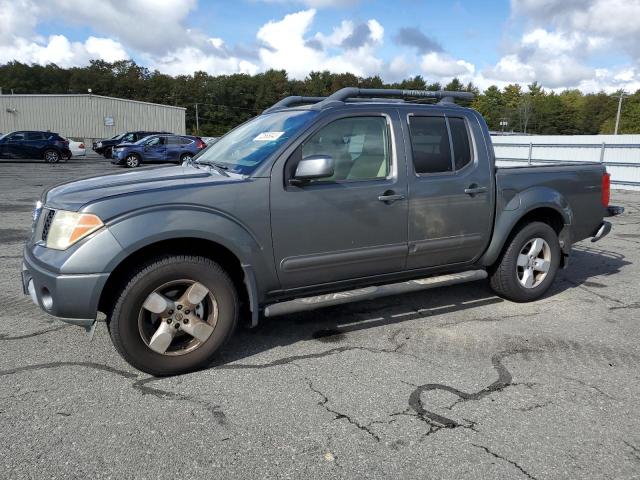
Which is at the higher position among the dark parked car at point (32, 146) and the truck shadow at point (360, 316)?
the dark parked car at point (32, 146)

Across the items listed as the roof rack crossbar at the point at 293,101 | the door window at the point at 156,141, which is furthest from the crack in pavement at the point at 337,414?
the door window at the point at 156,141

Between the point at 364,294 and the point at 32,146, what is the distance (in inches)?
1018

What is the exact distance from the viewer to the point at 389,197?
3965 millimetres

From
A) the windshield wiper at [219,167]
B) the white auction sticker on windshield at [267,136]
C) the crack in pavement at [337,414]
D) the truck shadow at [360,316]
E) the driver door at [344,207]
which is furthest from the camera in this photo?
the truck shadow at [360,316]

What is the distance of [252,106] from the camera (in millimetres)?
105188

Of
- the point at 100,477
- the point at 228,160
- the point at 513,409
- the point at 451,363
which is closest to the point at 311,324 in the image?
the point at 451,363

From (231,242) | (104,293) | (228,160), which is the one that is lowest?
(104,293)

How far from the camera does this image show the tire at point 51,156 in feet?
82.6

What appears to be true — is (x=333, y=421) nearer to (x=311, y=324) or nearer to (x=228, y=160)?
(x=311, y=324)

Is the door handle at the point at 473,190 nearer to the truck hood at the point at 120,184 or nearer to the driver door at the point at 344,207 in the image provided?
the driver door at the point at 344,207

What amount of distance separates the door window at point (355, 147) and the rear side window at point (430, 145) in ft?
0.90

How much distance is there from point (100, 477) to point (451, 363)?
2.34 metres

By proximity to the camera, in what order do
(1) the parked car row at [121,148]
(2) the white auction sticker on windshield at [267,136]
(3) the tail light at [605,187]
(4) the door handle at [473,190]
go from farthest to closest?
(1) the parked car row at [121,148], (3) the tail light at [605,187], (4) the door handle at [473,190], (2) the white auction sticker on windshield at [267,136]

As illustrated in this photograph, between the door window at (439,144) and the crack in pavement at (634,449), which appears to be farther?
the door window at (439,144)
